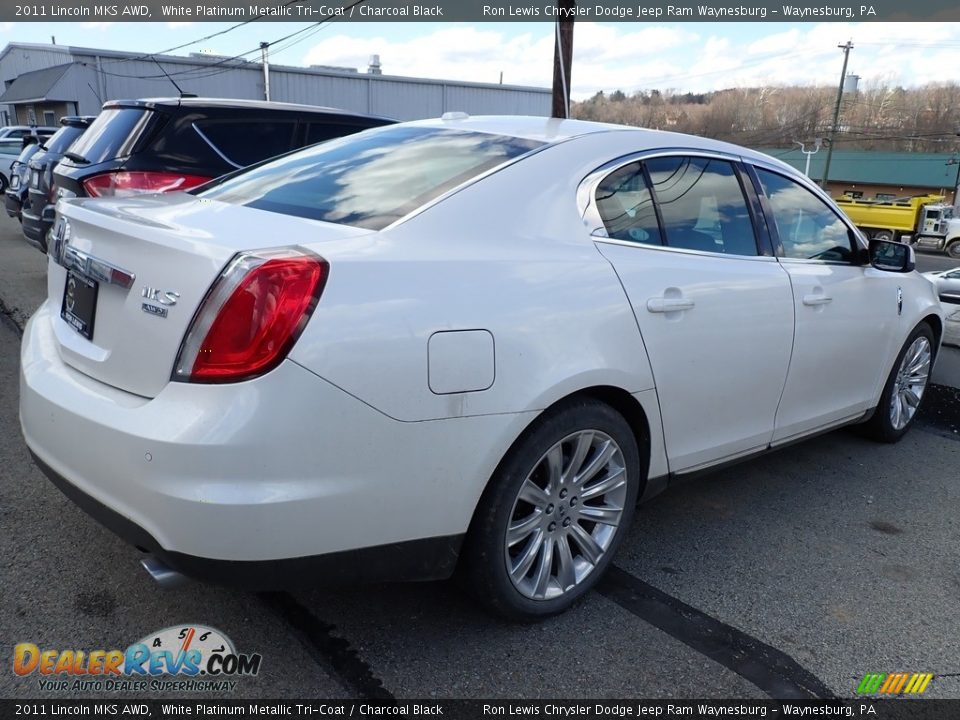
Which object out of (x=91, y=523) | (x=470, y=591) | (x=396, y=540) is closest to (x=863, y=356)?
(x=470, y=591)

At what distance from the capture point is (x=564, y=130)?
307 cm

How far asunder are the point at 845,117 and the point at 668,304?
79.5 meters

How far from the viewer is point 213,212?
251 cm

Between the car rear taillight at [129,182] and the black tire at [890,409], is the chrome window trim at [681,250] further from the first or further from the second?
the car rear taillight at [129,182]

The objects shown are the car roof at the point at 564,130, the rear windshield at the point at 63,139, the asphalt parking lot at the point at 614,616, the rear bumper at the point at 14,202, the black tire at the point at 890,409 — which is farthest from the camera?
the rear bumper at the point at 14,202

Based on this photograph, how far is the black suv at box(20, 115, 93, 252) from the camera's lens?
23.4ft

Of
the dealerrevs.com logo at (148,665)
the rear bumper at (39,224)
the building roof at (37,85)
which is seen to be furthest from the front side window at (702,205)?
the building roof at (37,85)

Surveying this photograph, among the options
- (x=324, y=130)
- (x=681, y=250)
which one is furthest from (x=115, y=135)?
(x=681, y=250)

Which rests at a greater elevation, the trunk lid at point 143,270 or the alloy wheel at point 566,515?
the trunk lid at point 143,270

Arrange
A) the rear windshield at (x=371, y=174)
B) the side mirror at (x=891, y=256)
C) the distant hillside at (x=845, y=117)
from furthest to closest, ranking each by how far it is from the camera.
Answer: the distant hillside at (x=845, y=117) < the side mirror at (x=891, y=256) < the rear windshield at (x=371, y=174)

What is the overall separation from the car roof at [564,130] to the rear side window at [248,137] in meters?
3.28

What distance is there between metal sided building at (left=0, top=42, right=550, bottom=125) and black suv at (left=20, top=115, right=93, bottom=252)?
92.9 ft

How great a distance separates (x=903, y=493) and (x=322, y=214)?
3263mm

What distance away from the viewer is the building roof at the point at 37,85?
3503 cm
